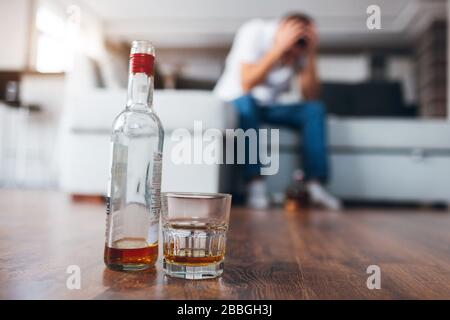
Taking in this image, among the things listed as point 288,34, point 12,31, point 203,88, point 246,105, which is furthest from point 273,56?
point 12,31

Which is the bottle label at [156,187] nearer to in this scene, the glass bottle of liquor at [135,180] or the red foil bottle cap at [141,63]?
the glass bottle of liquor at [135,180]

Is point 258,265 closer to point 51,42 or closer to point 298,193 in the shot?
point 298,193

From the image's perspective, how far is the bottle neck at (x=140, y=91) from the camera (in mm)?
571

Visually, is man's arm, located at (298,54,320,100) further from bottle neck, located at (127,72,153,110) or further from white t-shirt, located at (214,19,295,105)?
bottle neck, located at (127,72,153,110)

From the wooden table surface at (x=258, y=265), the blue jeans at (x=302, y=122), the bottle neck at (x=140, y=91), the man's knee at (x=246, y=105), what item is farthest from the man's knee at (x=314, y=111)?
the bottle neck at (x=140, y=91)

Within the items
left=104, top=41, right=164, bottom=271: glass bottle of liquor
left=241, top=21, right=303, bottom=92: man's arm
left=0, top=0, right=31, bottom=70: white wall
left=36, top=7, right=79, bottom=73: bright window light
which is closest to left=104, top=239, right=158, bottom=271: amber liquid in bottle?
left=104, top=41, right=164, bottom=271: glass bottle of liquor

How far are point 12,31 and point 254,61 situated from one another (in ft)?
11.2

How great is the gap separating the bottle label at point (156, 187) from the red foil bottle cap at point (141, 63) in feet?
0.36

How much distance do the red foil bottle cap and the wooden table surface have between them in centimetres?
26

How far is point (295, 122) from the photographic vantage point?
216cm

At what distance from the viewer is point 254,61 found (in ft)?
7.14

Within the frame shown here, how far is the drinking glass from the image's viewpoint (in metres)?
0.53

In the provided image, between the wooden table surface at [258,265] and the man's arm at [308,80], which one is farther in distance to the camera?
the man's arm at [308,80]
